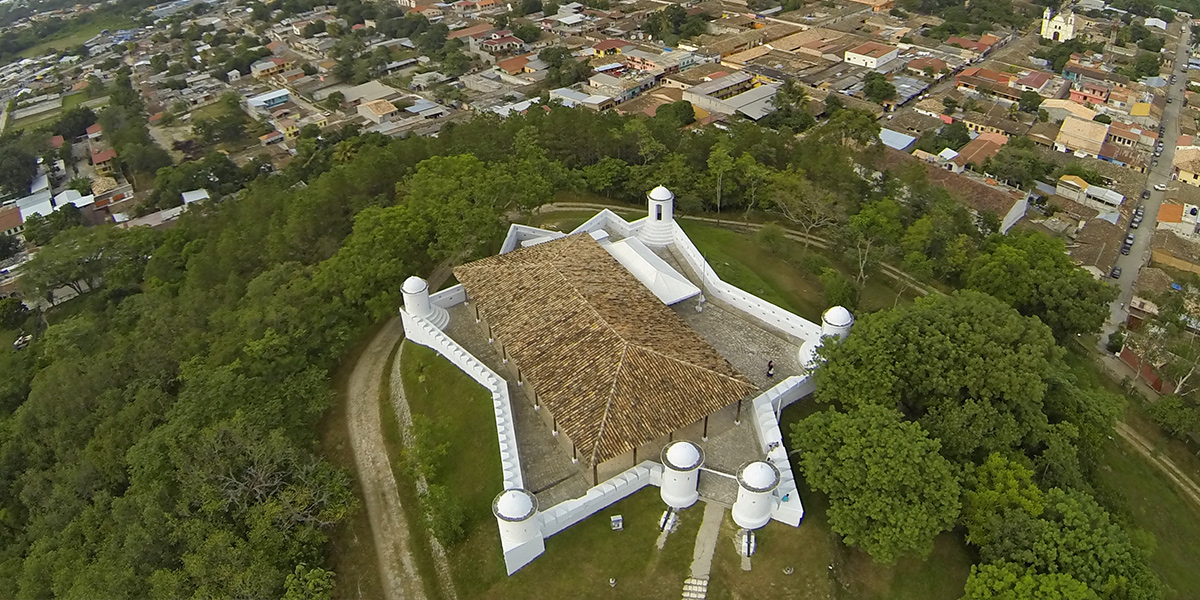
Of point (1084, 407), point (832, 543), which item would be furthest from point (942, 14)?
point (832, 543)

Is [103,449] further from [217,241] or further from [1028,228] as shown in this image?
[1028,228]

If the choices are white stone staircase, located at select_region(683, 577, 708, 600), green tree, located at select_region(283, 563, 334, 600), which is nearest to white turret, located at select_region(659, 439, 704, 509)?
white stone staircase, located at select_region(683, 577, 708, 600)

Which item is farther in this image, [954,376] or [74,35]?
[74,35]

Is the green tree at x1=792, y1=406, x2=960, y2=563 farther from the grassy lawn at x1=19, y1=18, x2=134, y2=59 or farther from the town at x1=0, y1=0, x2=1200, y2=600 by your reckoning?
the grassy lawn at x1=19, y1=18, x2=134, y2=59

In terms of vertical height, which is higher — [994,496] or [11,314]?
[994,496]

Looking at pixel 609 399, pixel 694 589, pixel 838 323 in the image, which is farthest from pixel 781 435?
pixel 609 399

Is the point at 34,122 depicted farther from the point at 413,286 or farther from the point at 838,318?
the point at 838,318
